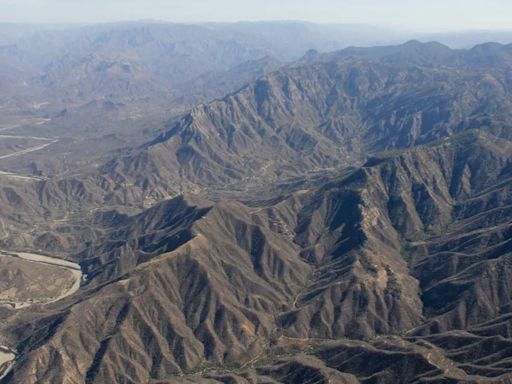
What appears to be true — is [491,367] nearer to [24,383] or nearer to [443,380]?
[443,380]

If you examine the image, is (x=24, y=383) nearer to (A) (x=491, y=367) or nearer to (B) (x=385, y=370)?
(B) (x=385, y=370)

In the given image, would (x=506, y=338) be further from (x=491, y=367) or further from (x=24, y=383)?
(x=24, y=383)

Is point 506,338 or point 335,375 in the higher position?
point 506,338

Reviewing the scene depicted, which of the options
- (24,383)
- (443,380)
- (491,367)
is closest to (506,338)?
(491,367)

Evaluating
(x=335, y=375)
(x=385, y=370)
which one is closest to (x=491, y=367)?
(x=385, y=370)

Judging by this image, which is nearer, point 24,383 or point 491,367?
point 491,367

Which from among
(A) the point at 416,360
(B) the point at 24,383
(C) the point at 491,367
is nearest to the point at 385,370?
(A) the point at 416,360

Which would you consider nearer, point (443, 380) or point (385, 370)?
point (443, 380)

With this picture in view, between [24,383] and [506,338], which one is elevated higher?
[506,338]
